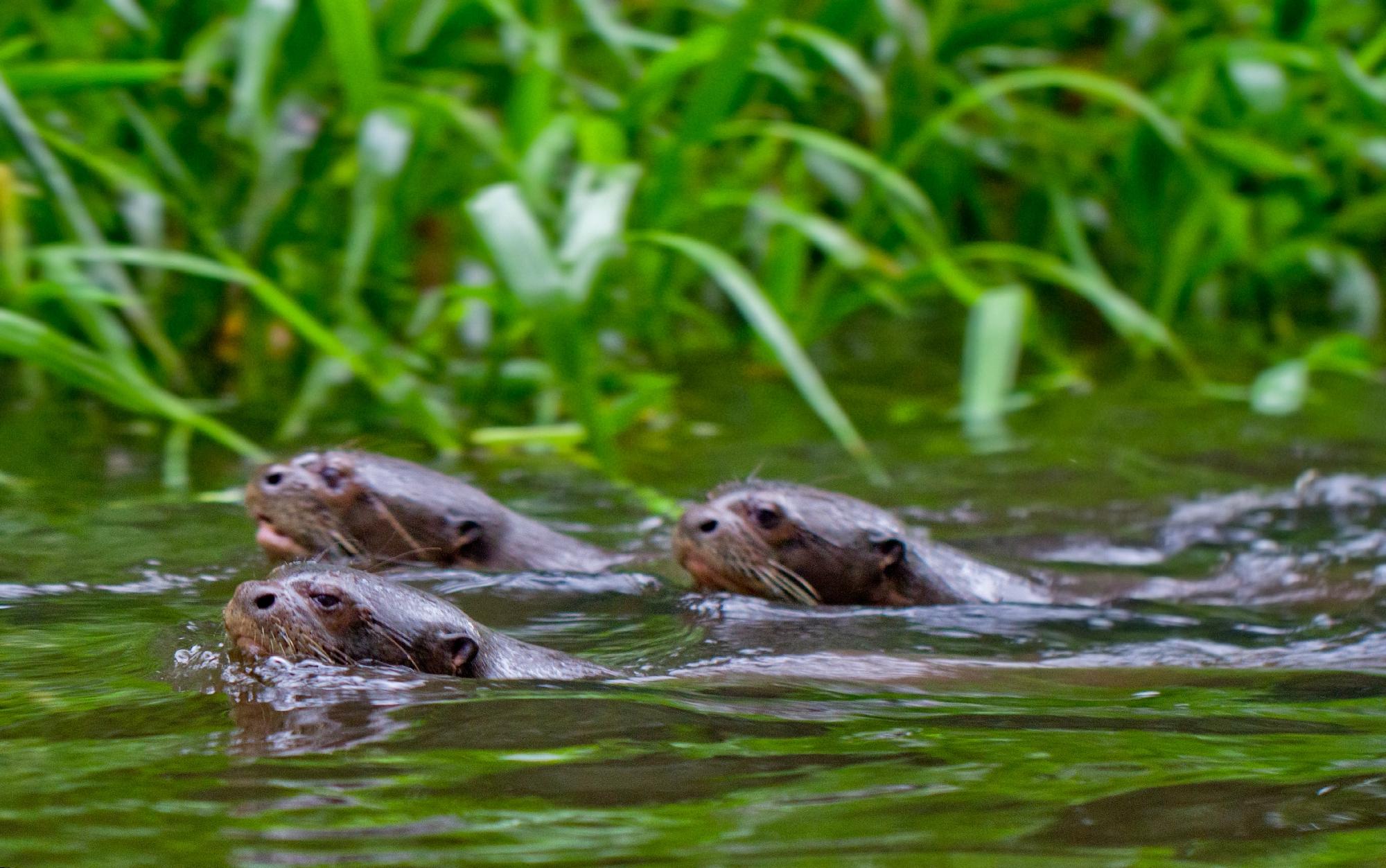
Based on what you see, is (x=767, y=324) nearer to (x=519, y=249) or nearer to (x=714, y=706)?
(x=519, y=249)

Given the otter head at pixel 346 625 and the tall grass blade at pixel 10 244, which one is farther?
the tall grass blade at pixel 10 244

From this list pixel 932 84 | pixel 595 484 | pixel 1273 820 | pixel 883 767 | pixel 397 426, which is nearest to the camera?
pixel 1273 820

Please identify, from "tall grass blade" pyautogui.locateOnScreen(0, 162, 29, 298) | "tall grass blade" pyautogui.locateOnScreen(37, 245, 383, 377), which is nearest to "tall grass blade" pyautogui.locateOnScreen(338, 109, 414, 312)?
"tall grass blade" pyautogui.locateOnScreen(37, 245, 383, 377)

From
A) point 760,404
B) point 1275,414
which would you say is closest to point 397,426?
point 760,404

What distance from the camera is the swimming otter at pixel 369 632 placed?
2420mm

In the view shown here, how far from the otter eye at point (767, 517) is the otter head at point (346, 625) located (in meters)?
1.12

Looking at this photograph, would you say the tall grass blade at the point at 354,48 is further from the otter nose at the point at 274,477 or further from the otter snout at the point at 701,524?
the otter snout at the point at 701,524

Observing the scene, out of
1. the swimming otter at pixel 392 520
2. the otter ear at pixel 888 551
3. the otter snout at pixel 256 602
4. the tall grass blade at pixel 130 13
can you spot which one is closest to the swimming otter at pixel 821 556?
the otter ear at pixel 888 551

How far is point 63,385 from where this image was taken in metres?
4.82

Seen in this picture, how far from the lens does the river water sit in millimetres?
1688

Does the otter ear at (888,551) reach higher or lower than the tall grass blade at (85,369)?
lower

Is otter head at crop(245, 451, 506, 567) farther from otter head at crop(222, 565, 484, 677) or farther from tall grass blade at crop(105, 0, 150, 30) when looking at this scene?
tall grass blade at crop(105, 0, 150, 30)

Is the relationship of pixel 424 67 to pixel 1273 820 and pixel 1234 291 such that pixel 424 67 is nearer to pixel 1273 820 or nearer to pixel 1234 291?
pixel 1273 820

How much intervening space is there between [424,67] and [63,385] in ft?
4.52
